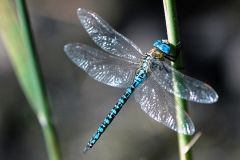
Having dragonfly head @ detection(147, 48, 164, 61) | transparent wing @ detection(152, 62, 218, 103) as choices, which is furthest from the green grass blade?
dragonfly head @ detection(147, 48, 164, 61)

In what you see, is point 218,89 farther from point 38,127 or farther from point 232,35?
point 38,127

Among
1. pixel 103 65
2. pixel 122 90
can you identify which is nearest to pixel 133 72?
pixel 103 65

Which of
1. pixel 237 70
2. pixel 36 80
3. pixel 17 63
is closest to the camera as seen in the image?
pixel 36 80

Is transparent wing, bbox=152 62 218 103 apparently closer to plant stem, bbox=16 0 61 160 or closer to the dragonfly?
the dragonfly

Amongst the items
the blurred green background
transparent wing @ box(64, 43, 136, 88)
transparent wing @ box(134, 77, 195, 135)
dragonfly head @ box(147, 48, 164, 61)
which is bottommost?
the blurred green background

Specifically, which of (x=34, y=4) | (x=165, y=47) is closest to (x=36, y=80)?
(x=165, y=47)

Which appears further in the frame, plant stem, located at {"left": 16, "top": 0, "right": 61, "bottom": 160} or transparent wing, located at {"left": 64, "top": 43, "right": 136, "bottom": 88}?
transparent wing, located at {"left": 64, "top": 43, "right": 136, "bottom": 88}
